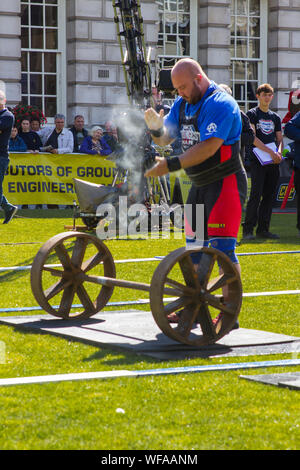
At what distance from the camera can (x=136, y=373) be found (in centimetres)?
469

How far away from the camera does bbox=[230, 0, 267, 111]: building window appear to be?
979 inches

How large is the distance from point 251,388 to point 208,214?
5.78 feet

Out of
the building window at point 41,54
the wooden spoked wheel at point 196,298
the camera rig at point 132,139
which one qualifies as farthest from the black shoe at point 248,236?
the building window at point 41,54

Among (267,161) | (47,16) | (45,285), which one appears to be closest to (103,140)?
(47,16)

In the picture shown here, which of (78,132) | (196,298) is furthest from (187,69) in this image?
(78,132)

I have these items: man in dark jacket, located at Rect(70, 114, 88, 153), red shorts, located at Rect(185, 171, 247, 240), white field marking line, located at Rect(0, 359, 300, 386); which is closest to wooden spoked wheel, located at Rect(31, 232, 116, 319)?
red shorts, located at Rect(185, 171, 247, 240)

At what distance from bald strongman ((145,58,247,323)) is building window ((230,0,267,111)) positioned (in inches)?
752

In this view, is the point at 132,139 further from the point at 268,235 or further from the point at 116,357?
the point at 116,357

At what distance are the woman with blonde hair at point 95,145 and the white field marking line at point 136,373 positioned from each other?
13.0 m

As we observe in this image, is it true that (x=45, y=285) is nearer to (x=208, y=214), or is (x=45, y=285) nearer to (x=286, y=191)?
(x=208, y=214)

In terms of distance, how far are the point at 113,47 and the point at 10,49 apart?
246 centimetres

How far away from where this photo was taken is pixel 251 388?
4.41m

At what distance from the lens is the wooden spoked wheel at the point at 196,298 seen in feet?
17.1
